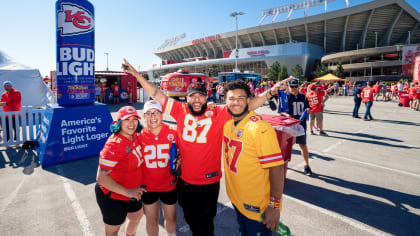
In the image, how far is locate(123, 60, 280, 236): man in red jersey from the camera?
2.36 metres

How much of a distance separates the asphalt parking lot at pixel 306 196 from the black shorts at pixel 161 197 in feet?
2.58

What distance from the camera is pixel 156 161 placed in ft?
7.99

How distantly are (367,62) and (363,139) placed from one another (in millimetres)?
51709

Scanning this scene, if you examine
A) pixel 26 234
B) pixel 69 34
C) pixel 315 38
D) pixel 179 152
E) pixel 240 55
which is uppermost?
pixel 315 38

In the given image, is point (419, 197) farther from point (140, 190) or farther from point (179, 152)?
point (140, 190)

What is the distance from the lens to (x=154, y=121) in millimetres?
2459

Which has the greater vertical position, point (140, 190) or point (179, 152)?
point (179, 152)

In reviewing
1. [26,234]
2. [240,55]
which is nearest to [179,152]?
[26,234]

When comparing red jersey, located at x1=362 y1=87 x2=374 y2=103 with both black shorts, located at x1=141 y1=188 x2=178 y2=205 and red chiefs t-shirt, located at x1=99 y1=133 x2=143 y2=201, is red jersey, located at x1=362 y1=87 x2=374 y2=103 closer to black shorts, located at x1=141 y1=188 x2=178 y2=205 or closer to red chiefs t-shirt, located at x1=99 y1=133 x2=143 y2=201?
black shorts, located at x1=141 y1=188 x2=178 y2=205

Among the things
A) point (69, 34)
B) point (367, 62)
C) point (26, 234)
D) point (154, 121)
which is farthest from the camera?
point (367, 62)

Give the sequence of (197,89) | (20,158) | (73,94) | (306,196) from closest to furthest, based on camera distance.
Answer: (197,89) → (306,196) → (73,94) → (20,158)

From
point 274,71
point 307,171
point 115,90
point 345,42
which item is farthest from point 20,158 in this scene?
point 345,42

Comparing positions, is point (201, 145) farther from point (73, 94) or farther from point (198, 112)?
point (73, 94)

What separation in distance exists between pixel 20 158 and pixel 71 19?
4229mm
